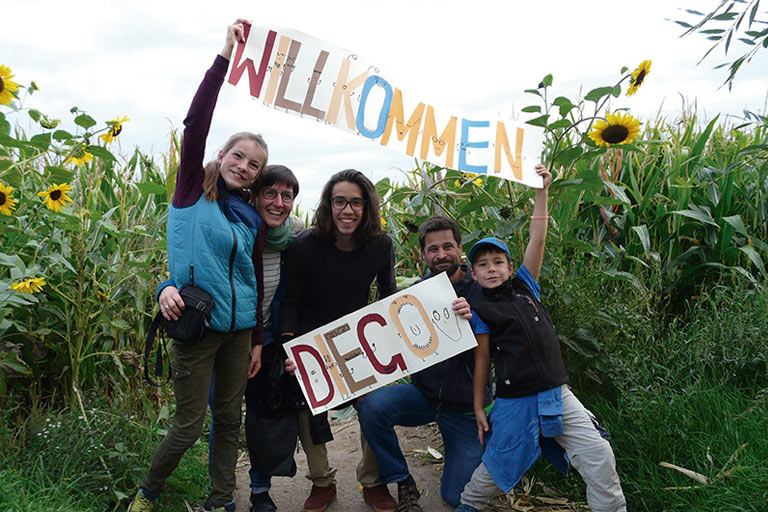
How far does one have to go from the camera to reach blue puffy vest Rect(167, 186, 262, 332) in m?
2.51

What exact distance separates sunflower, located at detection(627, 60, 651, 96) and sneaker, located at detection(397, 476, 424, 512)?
2.16 metres

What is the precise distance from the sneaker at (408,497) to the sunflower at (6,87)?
2.61 meters

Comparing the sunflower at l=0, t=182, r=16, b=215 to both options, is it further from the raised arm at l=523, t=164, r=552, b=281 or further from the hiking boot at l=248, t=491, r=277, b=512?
the raised arm at l=523, t=164, r=552, b=281

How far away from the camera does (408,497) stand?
3055mm

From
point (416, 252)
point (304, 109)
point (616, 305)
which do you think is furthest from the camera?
point (416, 252)

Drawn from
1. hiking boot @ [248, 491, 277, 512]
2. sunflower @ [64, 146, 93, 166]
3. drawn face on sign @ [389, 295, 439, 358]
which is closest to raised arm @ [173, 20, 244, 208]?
sunflower @ [64, 146, 93, 166]

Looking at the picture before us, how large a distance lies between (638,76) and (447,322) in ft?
4.78

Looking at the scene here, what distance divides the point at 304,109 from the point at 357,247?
0.72m

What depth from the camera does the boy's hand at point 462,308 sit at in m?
2.76

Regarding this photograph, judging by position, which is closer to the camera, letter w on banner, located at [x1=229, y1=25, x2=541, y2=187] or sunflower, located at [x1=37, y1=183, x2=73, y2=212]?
letter w on banner, located at [x1=229, y1=25, x2=541, y2=187]

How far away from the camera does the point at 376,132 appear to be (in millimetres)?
2797

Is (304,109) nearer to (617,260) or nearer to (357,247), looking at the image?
(357,247)

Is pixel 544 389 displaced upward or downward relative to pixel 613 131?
downward

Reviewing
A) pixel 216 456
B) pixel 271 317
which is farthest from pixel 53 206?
pixel 216 456
